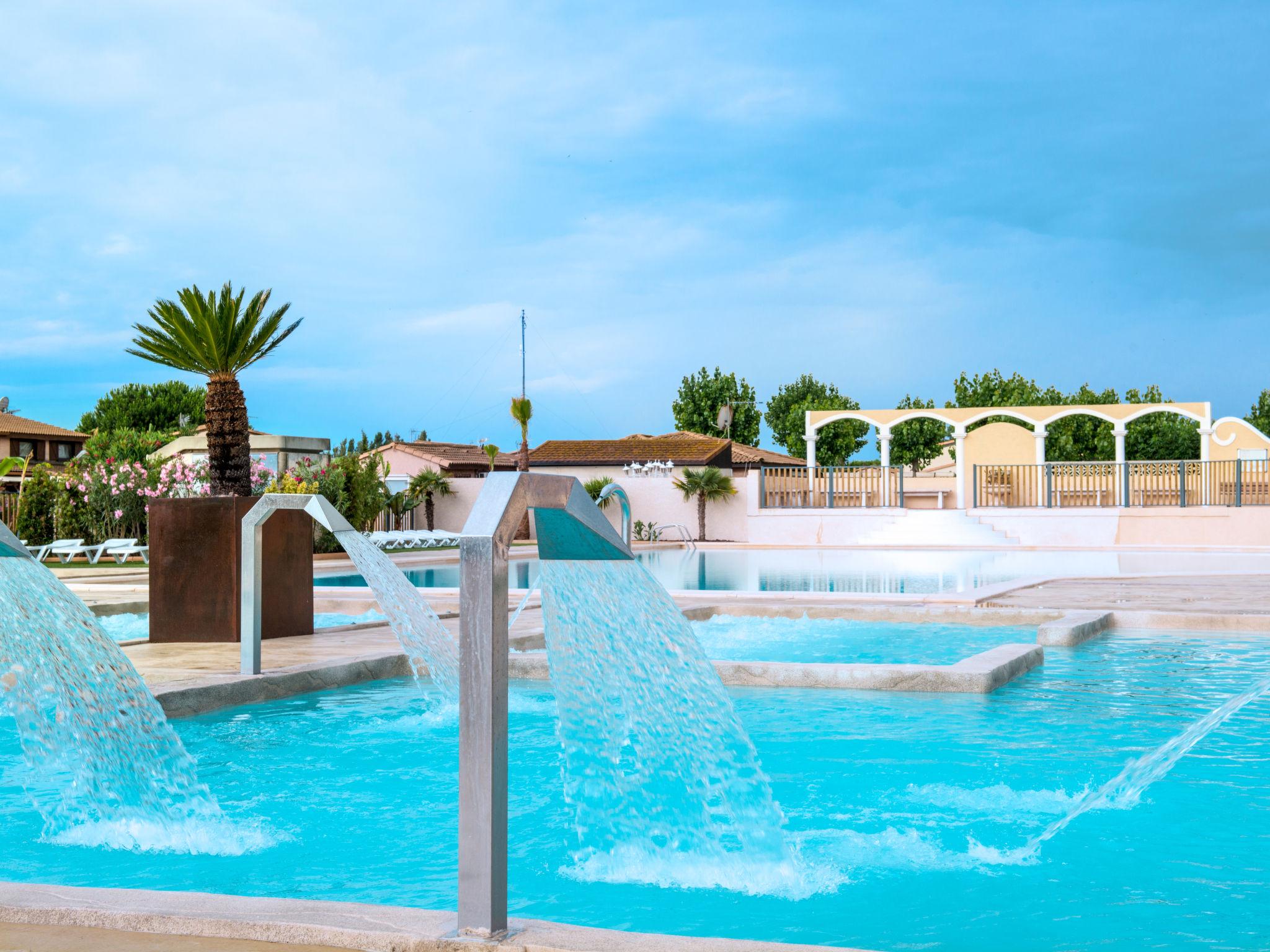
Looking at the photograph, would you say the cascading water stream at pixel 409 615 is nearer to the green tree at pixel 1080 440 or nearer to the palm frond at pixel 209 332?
the palm frond at pixel 209 332

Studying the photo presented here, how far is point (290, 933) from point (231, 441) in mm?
15271

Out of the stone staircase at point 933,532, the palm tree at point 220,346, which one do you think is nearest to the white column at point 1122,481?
the stone staircase at point 933,532

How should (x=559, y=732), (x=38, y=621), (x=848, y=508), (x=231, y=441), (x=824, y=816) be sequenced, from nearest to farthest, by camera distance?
(x=559, y=732)
(x=38, y=621)
(x=824, y=816)
(x=231, y=441)
(x=848, y=508)

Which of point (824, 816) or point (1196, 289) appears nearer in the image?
point (824, 816)

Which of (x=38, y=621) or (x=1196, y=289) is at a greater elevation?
(x=1196, y=289)

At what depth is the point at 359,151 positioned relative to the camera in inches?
1337

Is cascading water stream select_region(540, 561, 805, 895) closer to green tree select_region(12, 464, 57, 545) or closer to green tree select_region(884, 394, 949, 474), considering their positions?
green tree select_region(12, 464, 57, 545)

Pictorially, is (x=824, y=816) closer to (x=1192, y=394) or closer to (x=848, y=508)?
(x=848, y=508)

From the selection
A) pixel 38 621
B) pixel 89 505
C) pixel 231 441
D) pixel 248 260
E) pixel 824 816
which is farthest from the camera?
pixel 248 260

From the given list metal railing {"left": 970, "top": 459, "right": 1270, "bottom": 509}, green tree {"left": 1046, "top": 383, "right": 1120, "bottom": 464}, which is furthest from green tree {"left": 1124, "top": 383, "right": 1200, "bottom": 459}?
metal railing {"left": 970, "top": 459, "right": 1270, "bottom": 509}

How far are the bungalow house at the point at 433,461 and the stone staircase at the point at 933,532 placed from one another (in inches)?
625

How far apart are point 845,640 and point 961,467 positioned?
24.9 meters

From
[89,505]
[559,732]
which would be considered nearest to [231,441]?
[89,505]

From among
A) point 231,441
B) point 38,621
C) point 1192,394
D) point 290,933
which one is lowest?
point 290,933
